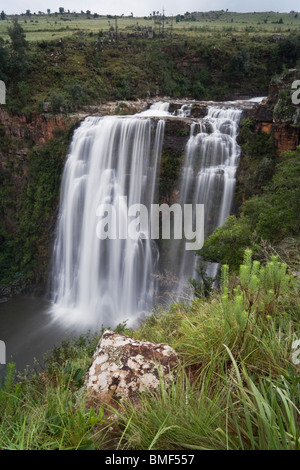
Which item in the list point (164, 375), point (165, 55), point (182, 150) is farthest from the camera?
point (165, 55)

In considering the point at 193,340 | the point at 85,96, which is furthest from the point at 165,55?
the point at 193,340

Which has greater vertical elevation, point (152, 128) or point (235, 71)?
point (235, 71)

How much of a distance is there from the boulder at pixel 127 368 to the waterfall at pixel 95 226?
44.0 ft

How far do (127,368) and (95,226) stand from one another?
15157 millimetres

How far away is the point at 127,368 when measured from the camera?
2.60m

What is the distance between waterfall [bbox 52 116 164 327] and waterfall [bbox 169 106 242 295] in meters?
1.77

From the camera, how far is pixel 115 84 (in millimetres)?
27297

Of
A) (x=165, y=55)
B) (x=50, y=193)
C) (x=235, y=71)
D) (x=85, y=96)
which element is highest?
(x=165, y=55)

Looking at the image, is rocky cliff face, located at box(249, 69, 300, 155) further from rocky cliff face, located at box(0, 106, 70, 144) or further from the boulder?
the boulder

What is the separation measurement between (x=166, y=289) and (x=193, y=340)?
45.8ft

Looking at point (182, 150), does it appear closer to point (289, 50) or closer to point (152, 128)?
point (152, 128)

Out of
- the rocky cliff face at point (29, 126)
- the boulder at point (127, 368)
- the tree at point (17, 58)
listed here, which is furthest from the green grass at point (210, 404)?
the tree at point (17, 58)

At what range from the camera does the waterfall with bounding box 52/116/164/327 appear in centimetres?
1666

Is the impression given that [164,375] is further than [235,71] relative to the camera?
No
